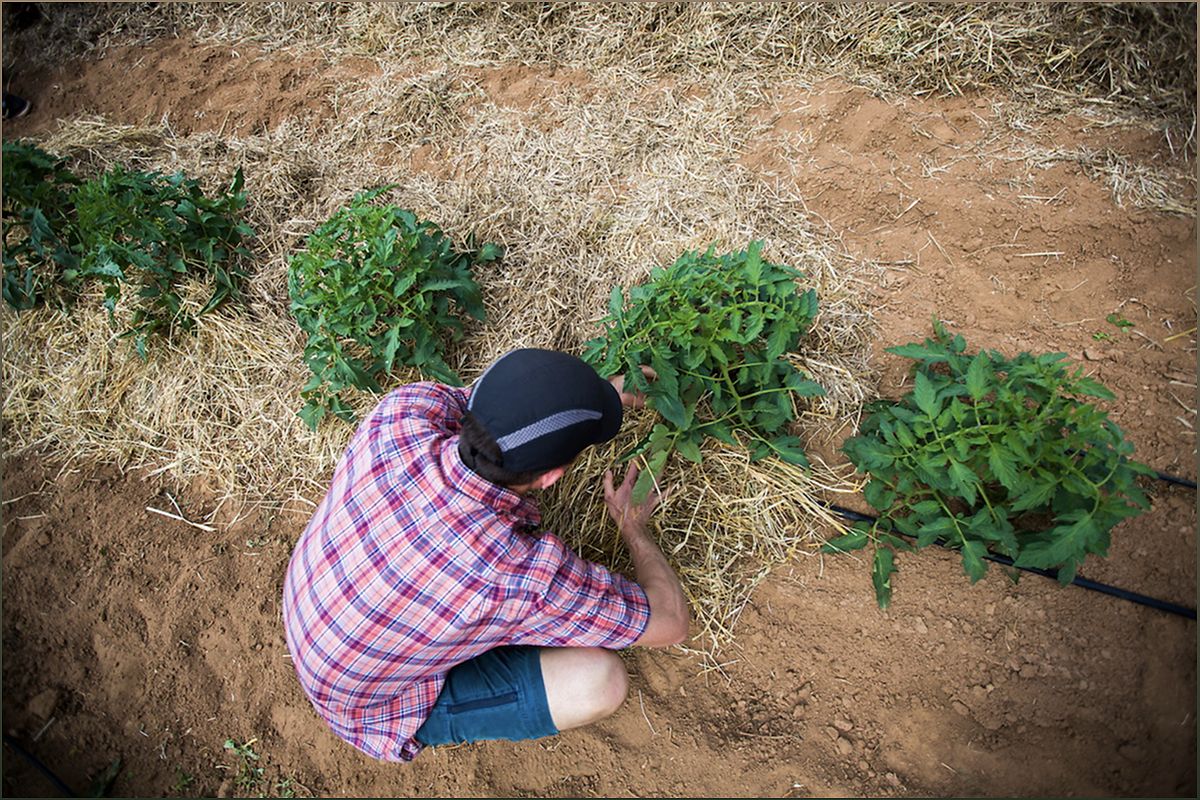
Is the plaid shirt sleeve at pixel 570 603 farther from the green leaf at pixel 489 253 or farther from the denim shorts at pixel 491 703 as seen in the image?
the green leaf at pixel 489 253

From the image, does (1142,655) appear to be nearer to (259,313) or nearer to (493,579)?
(493,579)

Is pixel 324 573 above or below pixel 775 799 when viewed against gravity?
above

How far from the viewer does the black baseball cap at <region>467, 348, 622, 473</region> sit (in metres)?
1.88

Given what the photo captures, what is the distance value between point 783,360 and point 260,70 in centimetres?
363

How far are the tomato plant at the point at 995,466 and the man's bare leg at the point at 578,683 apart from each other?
3.16ft

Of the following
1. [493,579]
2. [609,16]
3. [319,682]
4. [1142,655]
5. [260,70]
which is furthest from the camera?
[260,70]

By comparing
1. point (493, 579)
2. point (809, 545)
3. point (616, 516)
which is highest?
point (493, 579)

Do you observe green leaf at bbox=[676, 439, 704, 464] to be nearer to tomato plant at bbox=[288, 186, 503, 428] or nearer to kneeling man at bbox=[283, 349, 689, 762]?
kneeling man at bbox=[283, 349, 689, 762]

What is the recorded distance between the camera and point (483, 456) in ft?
6.33

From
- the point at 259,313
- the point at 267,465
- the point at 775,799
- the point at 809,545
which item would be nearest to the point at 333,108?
the point at 259,313

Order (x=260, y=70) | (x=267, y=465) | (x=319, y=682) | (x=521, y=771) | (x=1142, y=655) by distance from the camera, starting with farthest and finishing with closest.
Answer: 1. (x=260, y=70)
2. (x=267, y=465)
3. (x=521, y=771)
4. (x=1142, y=655)
5. (x=319, y=682)

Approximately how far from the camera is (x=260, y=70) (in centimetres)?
421

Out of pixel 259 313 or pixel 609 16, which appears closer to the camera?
pixel 259 313

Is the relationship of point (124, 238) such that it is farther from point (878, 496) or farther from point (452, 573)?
point (878, 496)
